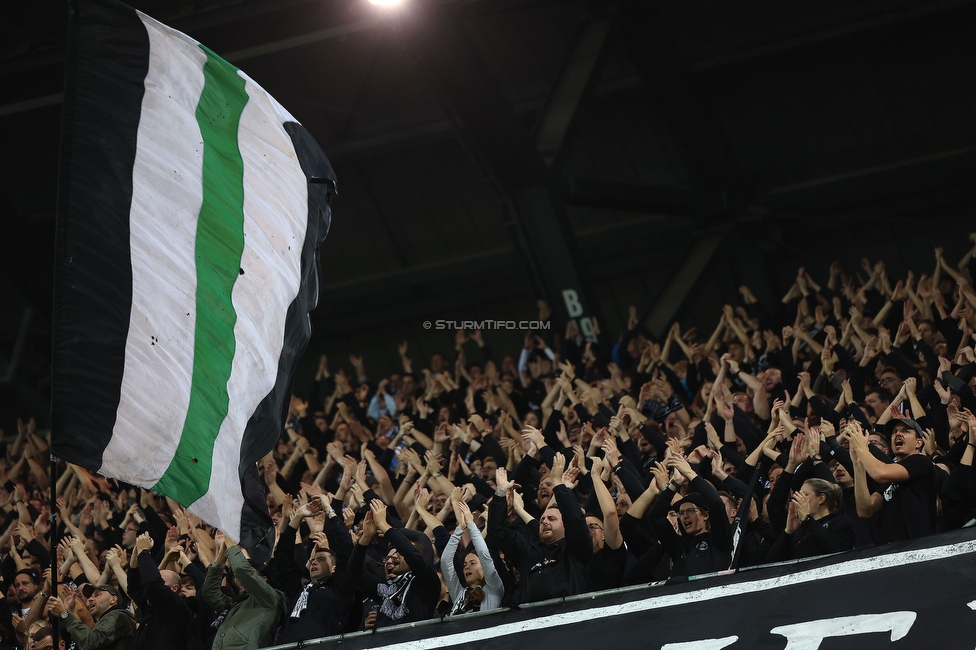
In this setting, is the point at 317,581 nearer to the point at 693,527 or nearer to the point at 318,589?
the point at 318,589

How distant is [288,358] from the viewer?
5.34 meters

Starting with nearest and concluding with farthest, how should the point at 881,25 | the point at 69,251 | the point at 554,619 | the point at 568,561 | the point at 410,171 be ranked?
the point at 69,251 → the point at 554,619 → the point at 568,561 → the point at 881,25 → the point at 410,171

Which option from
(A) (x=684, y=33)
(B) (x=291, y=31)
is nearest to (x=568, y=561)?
(B) (x=291, y=31)

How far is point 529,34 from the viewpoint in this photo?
1324 centimetres

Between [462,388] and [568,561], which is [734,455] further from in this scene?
[462,388]

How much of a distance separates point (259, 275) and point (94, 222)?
0.81 meters

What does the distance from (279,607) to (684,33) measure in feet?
29.0

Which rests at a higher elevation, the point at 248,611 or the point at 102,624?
the point at 102,624

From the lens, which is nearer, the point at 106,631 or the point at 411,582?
the point at 411,582

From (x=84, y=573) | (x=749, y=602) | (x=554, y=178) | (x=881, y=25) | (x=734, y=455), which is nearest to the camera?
(x=749, y=602)

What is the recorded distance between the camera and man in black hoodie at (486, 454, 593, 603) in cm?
605

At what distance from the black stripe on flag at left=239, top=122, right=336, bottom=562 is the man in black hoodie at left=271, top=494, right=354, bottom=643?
168cm

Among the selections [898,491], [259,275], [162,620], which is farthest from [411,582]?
[898,491]

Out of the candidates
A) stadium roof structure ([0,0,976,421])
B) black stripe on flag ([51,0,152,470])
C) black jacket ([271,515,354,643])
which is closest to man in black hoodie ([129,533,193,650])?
black jacket ([271,515,354,643])
